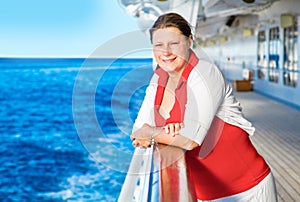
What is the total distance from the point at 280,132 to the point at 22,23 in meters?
40.8

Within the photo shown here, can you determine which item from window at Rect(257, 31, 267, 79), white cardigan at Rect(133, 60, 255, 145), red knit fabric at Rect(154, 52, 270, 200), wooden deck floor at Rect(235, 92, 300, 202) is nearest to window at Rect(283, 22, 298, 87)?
wooden deck floor at Rect(235, 92, 300, 202)

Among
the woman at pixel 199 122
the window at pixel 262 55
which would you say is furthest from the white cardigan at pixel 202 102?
the window at pixel 262 55

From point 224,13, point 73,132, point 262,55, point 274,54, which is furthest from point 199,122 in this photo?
point 73,132

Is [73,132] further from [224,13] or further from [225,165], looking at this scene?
[225,165]

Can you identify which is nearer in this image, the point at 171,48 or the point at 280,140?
the point at 171,48

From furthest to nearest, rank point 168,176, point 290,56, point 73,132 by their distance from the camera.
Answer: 1. point 73,132
2. point 290,56
3. point 168,176

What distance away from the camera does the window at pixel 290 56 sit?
250 inches

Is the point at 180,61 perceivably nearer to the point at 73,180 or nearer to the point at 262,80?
the point at 262,80

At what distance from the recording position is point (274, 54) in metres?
7.69

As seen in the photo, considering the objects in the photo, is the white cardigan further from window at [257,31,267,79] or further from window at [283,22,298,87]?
window at [257,31,267,79]

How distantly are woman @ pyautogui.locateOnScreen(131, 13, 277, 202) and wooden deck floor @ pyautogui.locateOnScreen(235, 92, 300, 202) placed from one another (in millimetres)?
1683

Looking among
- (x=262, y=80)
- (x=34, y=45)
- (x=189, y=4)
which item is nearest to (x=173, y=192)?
(x=189, y=4)

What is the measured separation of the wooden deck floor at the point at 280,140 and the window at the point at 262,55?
157cm

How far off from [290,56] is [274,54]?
1.03 m
